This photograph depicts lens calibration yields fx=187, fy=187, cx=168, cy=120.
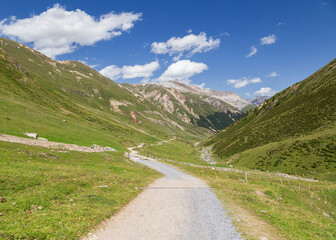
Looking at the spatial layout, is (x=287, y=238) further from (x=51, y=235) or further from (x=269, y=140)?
(x=269, y=140)

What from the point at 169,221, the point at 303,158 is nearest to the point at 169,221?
the point at 169,221

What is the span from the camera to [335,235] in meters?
13.4

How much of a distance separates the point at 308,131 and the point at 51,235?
86.7 meters

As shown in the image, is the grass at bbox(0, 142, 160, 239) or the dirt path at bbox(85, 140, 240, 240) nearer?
the grass at bbox(0, 142, 160, 239)

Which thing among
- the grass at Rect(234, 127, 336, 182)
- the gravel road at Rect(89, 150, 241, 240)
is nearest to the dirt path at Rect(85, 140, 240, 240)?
the gravel road at Rect(89, 150, 241, 240)

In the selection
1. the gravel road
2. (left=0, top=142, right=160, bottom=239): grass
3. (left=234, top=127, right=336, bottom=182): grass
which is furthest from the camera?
(left=234, top=127, right=336, bottom=182): grass

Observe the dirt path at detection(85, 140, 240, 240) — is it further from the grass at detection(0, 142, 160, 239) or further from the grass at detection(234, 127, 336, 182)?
the grass at detection(234, 127, 336, 182)

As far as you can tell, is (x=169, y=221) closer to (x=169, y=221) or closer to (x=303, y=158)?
(x=169, y=221)

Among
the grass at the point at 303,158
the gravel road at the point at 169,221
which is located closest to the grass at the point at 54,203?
the gravel road at the point at 169,221

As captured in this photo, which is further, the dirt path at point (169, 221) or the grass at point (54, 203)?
the dirt path at point (169, 221)

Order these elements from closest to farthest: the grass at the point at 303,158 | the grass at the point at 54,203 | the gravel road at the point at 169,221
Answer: the grass at the point at 54,203, the gravel road at the point at 169,221, the grass at the point at 303,158

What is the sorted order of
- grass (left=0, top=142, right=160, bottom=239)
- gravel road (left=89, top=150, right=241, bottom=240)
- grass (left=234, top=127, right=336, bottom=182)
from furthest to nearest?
1. grass (left=234, top=127, right=336, bottom=182)
2. gravel road (left=89, top=150, right=241, bottom=240)
3. grass (left=0, top=142, right=160, bottom=239)

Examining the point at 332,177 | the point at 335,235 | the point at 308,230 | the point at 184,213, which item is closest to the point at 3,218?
the point at 184,213

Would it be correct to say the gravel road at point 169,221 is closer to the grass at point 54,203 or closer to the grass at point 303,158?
the grass at point 54,203
